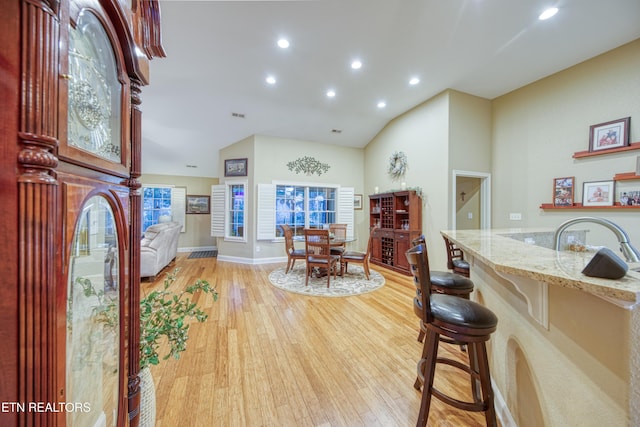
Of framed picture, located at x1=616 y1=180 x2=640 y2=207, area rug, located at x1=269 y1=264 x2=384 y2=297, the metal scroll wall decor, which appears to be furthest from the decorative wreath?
framed picture, located at x1=616 y1=180 x2=640 y2=207

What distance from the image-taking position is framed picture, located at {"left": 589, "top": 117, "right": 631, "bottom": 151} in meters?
2.96

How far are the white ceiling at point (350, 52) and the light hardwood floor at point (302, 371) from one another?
3.43 metres

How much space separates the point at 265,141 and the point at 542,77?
5228 millimetres

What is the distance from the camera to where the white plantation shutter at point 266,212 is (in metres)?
5.51

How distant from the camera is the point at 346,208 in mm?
6328

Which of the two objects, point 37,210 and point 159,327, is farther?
point 159,327

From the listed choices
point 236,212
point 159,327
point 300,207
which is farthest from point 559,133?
point 236,212

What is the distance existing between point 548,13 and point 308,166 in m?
4.59

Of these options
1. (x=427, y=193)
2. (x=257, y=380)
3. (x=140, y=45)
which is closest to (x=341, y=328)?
(x=257, y=380)

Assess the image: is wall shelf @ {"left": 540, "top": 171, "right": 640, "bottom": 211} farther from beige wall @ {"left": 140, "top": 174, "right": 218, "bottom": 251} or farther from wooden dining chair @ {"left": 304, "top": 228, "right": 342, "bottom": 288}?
beige wall @ {"left": 140, "top": 174, "right": 218, "bottom": 251}

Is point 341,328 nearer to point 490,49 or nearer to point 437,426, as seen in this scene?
point 437,426

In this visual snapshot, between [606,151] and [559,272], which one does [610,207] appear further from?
[559,272]

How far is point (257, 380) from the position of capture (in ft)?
5.74

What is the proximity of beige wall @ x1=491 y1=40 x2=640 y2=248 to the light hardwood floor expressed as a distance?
2875 millimetres
